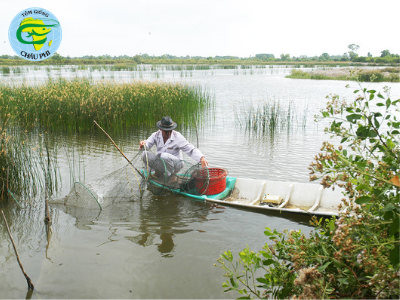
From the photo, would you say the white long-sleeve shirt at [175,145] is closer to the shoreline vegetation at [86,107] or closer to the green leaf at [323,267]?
the green leaf at [323,267]

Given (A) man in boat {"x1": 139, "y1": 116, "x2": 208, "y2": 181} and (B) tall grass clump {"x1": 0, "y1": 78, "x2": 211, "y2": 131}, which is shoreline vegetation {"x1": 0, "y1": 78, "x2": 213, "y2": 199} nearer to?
(B) tall grass clump {"x1": 0, "y1": 78, "x2": 211, "y2": 131}

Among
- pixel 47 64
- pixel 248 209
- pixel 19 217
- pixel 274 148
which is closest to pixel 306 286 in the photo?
pixel 248 209

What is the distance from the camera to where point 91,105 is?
10836 mm

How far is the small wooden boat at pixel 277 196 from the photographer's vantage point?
519 cm

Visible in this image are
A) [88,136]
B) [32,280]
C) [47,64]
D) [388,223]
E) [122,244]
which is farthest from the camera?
[47,64]

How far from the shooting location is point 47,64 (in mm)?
48688

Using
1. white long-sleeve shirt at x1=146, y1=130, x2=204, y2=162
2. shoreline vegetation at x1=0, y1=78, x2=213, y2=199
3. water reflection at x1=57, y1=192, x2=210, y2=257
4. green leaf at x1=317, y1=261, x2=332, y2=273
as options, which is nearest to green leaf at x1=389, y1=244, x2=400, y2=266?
green leaf at x1=317, y1=261, x2=332, y2=273

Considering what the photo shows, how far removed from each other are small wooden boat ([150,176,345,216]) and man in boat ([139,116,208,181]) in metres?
0.30

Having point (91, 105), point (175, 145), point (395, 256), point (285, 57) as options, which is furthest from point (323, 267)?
point (285, 57)

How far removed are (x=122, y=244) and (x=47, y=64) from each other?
50.3 metres

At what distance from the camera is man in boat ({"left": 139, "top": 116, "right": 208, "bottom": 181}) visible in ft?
18.7

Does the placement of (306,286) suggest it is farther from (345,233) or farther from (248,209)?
(248,209)

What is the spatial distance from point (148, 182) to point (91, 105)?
5893 mm

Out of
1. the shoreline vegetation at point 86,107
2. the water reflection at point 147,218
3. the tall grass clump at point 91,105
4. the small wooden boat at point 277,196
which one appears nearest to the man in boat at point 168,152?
the small wooden boat at point 277,196
